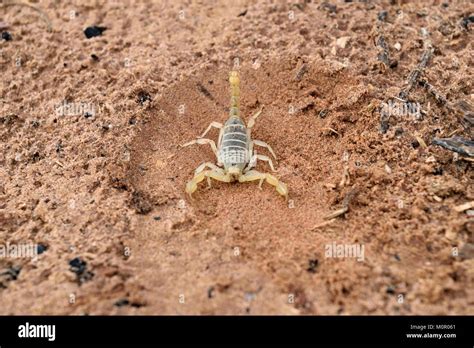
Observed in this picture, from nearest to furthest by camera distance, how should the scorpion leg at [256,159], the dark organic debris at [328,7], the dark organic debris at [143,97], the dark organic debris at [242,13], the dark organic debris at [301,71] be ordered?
1. the scorpion leg at [256,159]
2. the dark organic debris at [143,97]
3. the dark organic debris at [301,71]
4. the dark organic debris at [328,7]
5. the dark organic debris at [242,13]

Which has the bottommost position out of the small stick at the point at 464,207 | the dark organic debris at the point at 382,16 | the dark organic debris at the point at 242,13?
the small stick at the point at 464,207

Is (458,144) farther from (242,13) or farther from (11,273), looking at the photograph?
(11,273)

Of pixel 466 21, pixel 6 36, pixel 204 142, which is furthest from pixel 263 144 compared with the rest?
pixel 6 36

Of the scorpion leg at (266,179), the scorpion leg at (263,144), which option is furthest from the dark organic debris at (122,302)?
the scorpion leg at (263,144)

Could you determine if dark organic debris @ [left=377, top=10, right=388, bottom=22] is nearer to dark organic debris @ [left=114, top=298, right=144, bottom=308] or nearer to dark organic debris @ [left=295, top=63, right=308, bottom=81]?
dark organic debris @ [left=295, top=63, right=308, bottom=81]

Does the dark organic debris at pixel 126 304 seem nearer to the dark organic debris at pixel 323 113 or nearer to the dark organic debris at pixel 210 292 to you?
the dark organic debris at pixel 210 292

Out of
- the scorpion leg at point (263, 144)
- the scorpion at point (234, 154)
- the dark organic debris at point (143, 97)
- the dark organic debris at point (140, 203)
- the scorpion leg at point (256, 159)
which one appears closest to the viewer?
the dark organic debris at point (140, 203)

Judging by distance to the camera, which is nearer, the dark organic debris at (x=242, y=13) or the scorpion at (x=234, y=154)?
the scorpion at (x=234, y=154)
